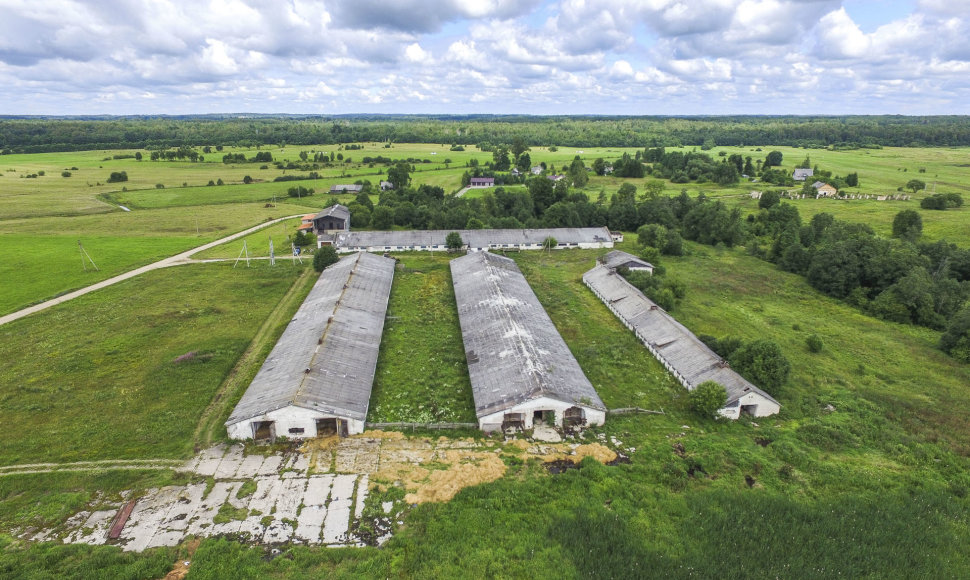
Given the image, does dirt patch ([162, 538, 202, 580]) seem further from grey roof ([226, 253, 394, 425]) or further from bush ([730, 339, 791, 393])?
bush ([730, 339, 791, 393])

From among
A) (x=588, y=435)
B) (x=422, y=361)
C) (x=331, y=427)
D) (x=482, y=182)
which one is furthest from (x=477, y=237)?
(x=482, y=182)

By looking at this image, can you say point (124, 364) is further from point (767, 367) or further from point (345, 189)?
point (345, 189)

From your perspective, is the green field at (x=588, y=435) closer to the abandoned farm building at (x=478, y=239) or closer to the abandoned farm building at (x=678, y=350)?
the abandoned farm building at (x=678, y=350)

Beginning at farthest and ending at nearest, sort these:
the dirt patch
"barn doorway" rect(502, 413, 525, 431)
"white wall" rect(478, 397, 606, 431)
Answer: "barn doorway" rect(502, 413, 525, 431) → "white wall" rect(478, 397, 606, 431) → the dirt patch

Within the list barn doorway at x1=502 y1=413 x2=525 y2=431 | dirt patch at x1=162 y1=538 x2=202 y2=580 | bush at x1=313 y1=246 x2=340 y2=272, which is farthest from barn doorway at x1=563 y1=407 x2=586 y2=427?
bush at x1=313 y1=246 x2=340 y2=272

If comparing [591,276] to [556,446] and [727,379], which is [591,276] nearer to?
[727,379]

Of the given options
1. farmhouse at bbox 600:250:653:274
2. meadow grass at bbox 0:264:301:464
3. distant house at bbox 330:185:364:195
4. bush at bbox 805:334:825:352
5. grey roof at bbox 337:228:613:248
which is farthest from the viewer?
→ distant house at bbox 330:185:364:195
